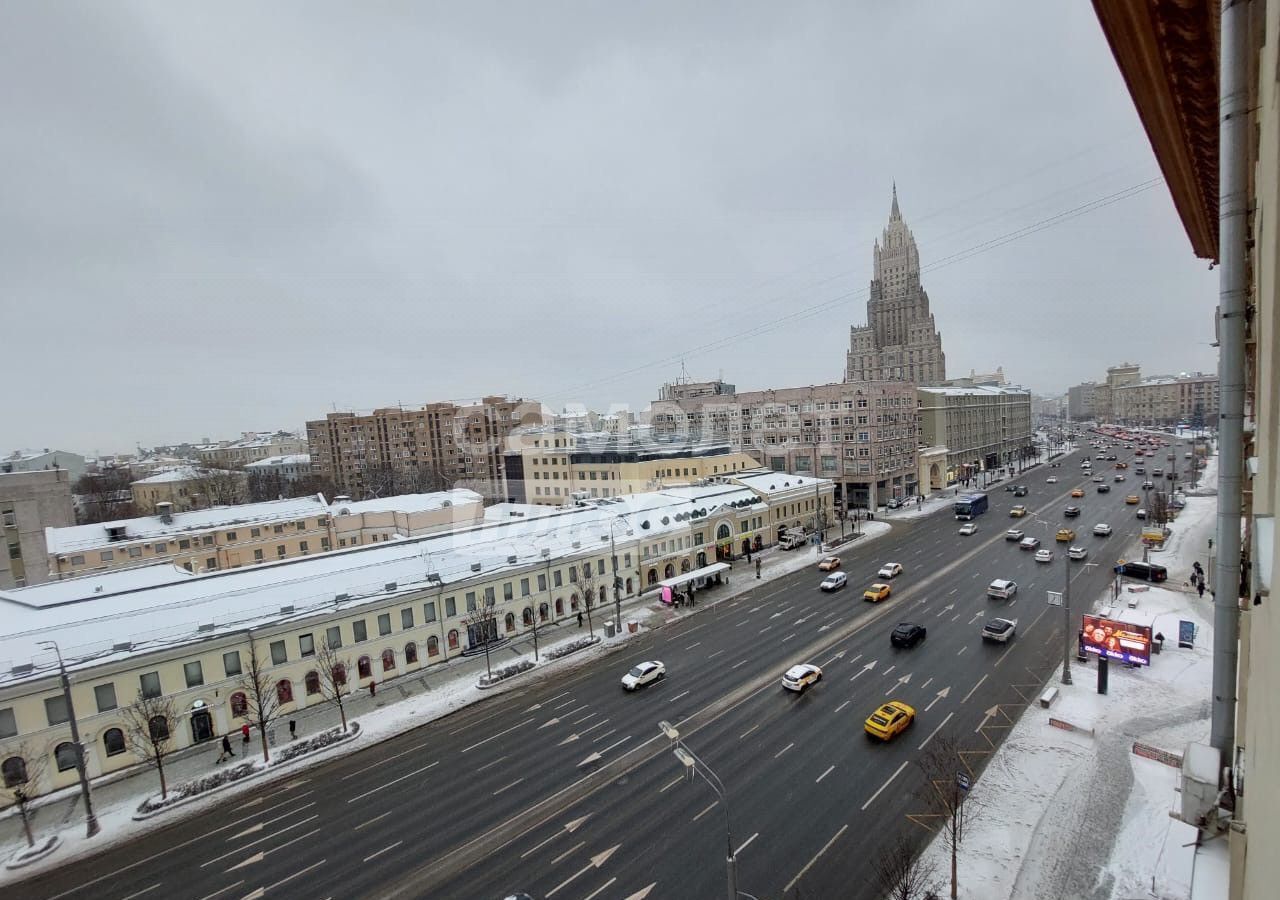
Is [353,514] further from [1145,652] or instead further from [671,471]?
[1145,652]

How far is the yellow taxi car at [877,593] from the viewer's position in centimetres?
3988

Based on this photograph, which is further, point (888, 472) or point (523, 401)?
point (523, 401)

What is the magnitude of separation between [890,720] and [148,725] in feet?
112

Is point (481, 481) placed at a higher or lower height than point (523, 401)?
lower

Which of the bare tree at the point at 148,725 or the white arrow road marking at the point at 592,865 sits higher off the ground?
the bare tree at the point at 148,725

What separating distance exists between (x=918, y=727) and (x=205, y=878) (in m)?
28.0

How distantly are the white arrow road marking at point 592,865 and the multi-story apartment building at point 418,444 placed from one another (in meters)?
95.8

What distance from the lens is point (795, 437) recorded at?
274 feet

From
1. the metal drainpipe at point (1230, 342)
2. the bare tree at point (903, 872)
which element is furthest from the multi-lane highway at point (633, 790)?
the metal drainpipe at point (1230, 342)

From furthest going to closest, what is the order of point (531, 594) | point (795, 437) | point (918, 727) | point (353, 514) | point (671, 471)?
point (795, 437) → point (671, 471) → point (353, 514) → point (531, 594) → point (918, 727)

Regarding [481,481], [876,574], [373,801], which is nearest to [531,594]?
[373,801]

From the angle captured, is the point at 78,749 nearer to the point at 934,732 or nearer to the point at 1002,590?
the point at 934,732

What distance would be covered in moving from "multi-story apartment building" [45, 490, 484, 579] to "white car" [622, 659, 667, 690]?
37994 mm

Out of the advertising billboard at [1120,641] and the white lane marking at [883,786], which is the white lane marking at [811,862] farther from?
the advertising billboard at [1120,641]
